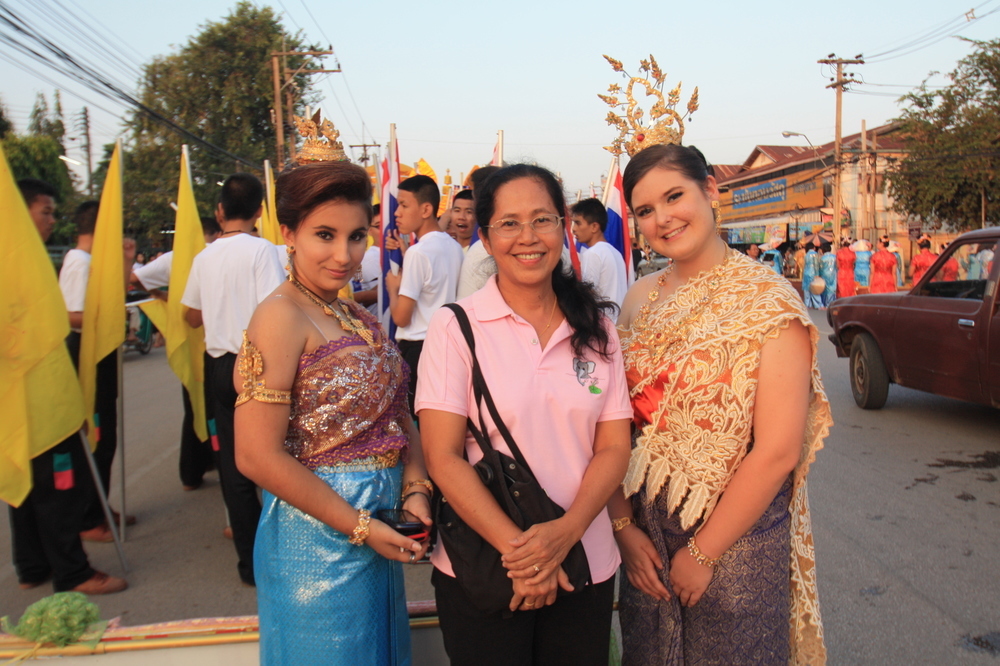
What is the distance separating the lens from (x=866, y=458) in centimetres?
560

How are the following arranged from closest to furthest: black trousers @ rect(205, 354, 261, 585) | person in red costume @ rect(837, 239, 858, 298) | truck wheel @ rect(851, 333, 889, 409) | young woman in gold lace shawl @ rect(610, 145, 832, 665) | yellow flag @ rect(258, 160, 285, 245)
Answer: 1. young woman in gold lace shawl @ rect(610, 145, 832, 665)
2. black trousers @ rect(205, 354, 261, 585)
3. yellow flag @ rect(258, 160, 285, 245)
4. truck wheel @ rect(851, 333, 889, 409)
5. person in red costume @ rect(837, 239, 858, 298)

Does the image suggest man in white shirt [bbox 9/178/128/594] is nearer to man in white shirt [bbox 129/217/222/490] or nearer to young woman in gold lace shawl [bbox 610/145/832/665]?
man in white shirt [bbox 129/217/222/490]

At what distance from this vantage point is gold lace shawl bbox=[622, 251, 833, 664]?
70.3 inches

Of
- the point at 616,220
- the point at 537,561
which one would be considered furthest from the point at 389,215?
the point at 537,561

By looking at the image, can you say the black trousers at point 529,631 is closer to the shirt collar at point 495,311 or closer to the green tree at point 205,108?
the shirt collar at point 495,311

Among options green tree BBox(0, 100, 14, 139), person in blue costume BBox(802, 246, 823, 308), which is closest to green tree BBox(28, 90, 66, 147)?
green tree BBox(0, 100, 14, 139)

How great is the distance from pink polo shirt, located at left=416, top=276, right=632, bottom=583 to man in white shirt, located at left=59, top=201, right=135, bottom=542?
326 centimetres

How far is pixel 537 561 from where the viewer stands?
156cm

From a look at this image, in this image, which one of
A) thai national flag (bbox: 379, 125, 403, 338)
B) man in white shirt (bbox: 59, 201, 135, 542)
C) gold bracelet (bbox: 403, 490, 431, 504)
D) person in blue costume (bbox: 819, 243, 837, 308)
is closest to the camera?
gold bracelet (bbox: 403, 490, 431, 504)

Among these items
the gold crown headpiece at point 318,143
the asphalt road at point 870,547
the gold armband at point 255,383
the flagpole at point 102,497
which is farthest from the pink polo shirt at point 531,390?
the flagpole at point 102,497

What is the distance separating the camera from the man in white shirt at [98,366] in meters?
4.21

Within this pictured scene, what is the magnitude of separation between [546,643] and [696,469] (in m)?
0.56

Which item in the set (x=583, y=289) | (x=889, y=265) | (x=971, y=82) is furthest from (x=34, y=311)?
(x=971, y=82)

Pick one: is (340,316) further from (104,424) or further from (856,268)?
(856,268)
